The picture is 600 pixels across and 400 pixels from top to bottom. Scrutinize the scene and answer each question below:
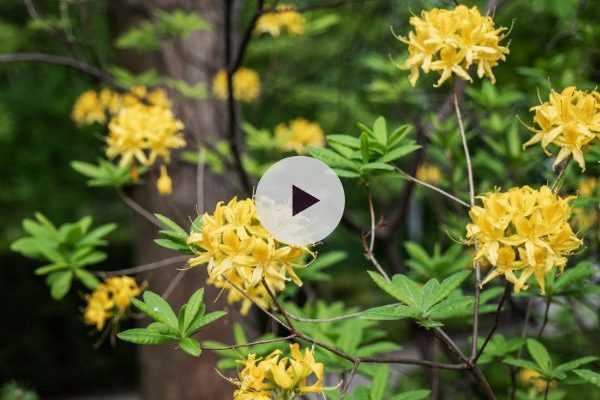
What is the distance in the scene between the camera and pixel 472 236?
1295mm

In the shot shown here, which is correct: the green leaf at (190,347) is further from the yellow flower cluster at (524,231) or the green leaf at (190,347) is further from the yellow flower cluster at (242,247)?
the yellow flower cluster at (524,231)

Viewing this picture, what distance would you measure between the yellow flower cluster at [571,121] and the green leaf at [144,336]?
31.3 inches

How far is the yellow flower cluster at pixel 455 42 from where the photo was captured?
4.83 feet

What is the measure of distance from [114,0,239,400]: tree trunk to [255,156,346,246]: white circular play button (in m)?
1.69

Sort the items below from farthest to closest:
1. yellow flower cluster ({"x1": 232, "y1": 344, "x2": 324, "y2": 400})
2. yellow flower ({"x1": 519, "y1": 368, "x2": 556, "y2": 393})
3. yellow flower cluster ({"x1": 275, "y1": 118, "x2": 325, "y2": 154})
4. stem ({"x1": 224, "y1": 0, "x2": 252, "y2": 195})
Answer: yellow flower cluster ({"x1": 275, "y1": 118, "x2": 325, "y2": 154}) → stem ({"x1": 224, "y1": 0, "x2": 252, "y2": 195}) → yellow flower ({"x1": 519, "y1": 368, "x2": 556, "y2": 393}) → yellow flower cluster ({"x1": 232, "y1": 344, "x2": 324, "y2": 400})

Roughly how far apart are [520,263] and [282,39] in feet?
10.4

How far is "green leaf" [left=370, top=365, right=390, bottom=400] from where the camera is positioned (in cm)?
163

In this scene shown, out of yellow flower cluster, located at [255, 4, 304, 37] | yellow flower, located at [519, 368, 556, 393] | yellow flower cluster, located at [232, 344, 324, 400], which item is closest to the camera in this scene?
yellow flower cluster, located at [232, 344, 324, 400]

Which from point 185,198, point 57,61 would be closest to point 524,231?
point 57,61

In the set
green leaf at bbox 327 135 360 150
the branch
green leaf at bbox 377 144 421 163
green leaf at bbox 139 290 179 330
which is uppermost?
green leaf at bbox 327 135 360 150

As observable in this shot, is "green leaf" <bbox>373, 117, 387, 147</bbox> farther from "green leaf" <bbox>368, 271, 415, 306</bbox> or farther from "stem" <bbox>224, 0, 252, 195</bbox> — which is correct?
"stem" <bbox>224, 0, 252, 195</bbox>

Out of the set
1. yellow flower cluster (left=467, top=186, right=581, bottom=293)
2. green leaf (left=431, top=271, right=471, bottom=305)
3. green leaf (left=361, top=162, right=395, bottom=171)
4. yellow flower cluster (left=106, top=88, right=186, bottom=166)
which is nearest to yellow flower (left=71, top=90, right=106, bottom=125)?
yellow flower cluster (left=106, top=88, right=186, bottom=166)

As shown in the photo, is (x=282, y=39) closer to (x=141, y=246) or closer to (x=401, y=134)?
(x=141, y=246)

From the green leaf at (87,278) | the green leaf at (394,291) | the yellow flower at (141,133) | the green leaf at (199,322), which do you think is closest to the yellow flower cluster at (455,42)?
the green leaf at (394,291)
